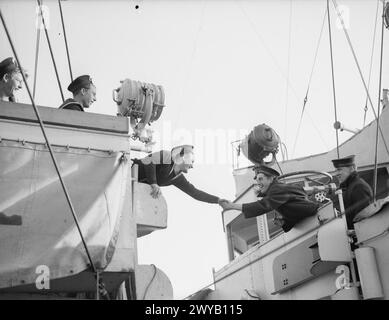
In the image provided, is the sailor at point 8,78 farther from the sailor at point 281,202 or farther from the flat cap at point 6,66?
the sailor at point 281,202

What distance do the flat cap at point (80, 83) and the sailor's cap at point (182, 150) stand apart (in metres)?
1.00

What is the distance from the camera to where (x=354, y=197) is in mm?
4840

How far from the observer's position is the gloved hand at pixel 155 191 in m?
4.49

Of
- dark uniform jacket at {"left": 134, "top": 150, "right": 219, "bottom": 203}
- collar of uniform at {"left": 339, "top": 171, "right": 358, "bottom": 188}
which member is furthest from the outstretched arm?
collar of uniform at {"left": 339, "top": 171, "right": 358, "bottom": 188}

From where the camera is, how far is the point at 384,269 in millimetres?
4105

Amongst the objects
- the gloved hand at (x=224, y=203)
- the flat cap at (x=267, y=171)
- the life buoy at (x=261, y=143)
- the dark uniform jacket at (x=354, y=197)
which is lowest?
the dark uniform jacket at (x=354, y=197)

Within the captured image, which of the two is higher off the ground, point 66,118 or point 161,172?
point 66,118

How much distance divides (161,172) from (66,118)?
1.13m

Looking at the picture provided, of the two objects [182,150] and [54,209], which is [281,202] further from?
[54,209]

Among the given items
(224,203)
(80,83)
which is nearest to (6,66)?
(80,83)

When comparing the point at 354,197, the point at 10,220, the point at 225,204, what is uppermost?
the point at 225,204

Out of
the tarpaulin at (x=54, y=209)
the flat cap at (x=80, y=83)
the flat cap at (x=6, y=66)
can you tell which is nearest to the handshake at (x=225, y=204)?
the tarpaulin at (x=54, y=209)

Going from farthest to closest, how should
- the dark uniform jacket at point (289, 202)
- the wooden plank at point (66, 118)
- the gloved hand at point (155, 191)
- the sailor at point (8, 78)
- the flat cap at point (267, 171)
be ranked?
the flat cap at point (267, 171)
the dark uniform jacket at point (289, 202)
the sailor at point (8, 78)
the gloved hand at point (155, 191)
the wooden plank at point (66, 118)

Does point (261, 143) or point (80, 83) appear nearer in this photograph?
point (80, 83)
